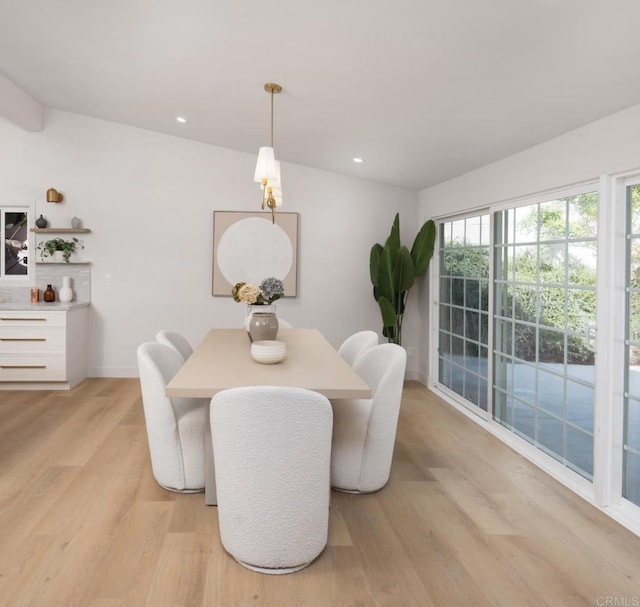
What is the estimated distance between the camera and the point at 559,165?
3.03m

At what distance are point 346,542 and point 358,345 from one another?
1591mm

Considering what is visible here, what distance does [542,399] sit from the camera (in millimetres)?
3410

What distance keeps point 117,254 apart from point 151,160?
1.09 meters

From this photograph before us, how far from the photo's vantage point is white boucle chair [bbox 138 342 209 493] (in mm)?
2579

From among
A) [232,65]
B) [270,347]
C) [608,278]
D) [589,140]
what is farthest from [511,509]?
[232,65]

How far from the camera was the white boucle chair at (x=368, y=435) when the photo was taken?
265 cm

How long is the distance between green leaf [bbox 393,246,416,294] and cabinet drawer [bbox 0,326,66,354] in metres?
3.35

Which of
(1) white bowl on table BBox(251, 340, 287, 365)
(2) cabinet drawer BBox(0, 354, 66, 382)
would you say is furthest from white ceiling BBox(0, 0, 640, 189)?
(2) cabinet drawer BBox(0, 354, 66, 382)

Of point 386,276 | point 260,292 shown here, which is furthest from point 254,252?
point 260,292

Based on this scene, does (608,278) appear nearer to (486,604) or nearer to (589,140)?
(589,140)

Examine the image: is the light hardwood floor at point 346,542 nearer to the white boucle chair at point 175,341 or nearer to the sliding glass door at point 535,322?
the sliding glass door at point 535,322

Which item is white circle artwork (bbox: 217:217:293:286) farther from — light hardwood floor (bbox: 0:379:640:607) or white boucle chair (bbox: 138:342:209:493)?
white boucle chair (bbox: 138:342:209:493)

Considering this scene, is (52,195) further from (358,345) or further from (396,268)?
(358,345)

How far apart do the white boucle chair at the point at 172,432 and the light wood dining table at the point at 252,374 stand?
18cm
